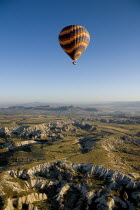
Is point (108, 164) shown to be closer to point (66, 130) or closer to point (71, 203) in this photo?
point (71, 203)

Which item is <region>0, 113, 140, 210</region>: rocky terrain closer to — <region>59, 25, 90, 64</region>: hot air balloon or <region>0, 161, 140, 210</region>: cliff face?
<region>0, 161, 140, 210</region>: cliff face

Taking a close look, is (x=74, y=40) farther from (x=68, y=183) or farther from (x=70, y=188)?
(x=70, y=188)

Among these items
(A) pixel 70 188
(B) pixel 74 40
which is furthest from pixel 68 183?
(B) pixel 74 40

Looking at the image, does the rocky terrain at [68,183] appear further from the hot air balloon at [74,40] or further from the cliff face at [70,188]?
the hot air balloon at [74,40]

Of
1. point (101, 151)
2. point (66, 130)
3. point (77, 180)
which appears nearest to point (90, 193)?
point (77, 180)

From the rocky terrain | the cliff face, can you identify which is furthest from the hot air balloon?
the cliff face

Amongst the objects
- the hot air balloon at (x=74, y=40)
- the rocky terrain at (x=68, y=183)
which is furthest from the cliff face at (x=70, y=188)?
the hot air balloon at (x=74, y=40)

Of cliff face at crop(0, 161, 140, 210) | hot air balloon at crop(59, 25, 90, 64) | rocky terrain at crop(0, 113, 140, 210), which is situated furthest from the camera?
hot air balloon at crop(59, 25, 90, 64)
